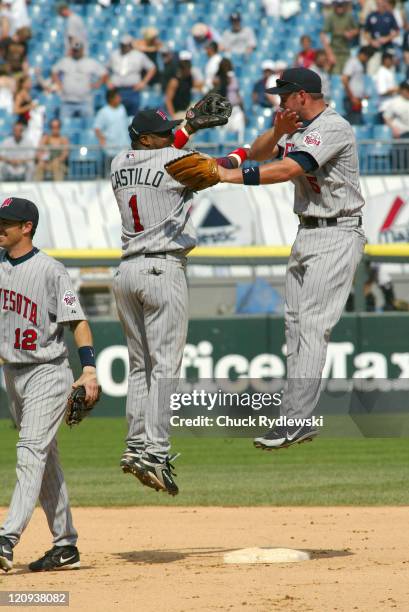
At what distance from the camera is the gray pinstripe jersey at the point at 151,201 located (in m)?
7.28

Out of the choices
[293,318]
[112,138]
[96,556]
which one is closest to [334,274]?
[293,318]

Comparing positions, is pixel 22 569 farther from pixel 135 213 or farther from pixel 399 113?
pixel 399 113

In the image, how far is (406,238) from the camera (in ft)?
52.4

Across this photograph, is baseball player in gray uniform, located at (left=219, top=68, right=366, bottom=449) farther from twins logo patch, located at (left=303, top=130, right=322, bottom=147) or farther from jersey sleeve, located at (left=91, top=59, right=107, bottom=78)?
jersey sleeve, located at (left=91, top=59, right=107, bottom=78)

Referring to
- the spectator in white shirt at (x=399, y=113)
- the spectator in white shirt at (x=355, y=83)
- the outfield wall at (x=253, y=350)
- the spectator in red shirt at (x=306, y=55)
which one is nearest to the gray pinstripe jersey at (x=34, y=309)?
the outfield wall at (x=253, y=350)

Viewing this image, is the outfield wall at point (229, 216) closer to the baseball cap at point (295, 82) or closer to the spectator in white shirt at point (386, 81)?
the spectator in white shirt at point (386, 81)

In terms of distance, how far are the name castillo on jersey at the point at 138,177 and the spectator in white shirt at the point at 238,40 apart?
514 inches

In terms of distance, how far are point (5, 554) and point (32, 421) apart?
0.70 m

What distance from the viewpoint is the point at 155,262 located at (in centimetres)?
734

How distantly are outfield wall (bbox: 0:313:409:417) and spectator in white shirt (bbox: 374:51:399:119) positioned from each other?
5.02m

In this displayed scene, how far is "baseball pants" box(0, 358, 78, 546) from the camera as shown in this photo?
6609 millimetres

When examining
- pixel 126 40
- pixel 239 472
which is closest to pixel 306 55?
pixel 126 40

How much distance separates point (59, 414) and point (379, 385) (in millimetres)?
7914

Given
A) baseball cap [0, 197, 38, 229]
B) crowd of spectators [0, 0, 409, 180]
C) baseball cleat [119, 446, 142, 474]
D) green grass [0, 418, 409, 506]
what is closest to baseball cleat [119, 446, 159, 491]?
baseball cleat [119, 446, 142, 474]
